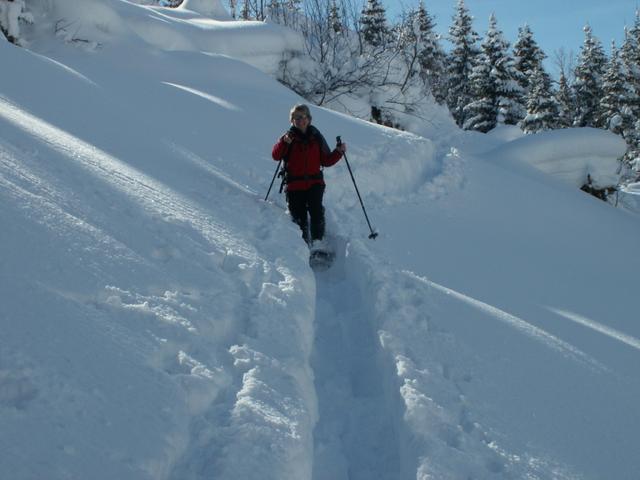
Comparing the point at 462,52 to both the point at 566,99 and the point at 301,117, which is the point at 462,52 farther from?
the point at 301,117

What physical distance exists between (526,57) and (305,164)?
99.8 ft

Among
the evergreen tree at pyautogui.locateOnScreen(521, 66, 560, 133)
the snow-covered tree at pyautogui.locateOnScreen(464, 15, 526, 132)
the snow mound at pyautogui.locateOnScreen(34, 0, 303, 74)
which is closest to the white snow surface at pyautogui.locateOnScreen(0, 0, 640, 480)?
the snow mound at pyautogui.locateOnScreen(34, 0, 303, 74)

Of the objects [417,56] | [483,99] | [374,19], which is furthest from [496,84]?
[417,56]

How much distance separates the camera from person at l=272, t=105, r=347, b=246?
6672 millimetres

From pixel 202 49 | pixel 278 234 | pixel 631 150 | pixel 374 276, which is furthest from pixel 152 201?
pixel 631 150

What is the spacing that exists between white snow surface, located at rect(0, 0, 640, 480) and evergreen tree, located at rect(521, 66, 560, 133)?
786 inches

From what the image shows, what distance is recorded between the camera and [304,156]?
6738 millimetres

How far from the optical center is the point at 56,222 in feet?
13.8

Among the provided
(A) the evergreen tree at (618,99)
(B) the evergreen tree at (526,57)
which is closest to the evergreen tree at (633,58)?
(A) the evergreen tree at (618,99)

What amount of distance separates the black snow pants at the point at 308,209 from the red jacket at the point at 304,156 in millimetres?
80

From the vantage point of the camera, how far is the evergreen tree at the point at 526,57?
3256cm

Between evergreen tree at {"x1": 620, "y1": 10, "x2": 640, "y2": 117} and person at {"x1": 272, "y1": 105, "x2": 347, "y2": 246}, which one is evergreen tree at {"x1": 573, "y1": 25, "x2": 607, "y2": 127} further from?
person at {"x1": 272, "y1": 105, "x2": 347, "y2": 246}

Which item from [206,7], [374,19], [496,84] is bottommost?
[206,7]

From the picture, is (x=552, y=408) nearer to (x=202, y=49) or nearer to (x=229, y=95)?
(x=229, y=95)
